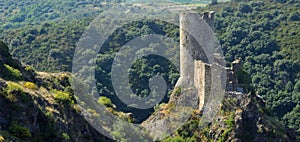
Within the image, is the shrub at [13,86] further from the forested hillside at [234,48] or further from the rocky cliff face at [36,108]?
the forested hillside at [234,48]

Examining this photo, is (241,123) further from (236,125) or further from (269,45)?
(269,45)

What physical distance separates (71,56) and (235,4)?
109ft

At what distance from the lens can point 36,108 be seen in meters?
22.8

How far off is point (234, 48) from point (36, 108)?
42609mm

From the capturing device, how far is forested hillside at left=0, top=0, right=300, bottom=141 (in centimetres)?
5288

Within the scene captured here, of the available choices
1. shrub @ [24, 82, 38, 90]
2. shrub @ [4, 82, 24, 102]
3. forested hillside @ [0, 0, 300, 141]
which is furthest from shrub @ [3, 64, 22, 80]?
forested hillside @ [0, 0, 300, 141]

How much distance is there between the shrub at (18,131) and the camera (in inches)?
822

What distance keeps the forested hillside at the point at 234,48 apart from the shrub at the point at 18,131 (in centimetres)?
2009

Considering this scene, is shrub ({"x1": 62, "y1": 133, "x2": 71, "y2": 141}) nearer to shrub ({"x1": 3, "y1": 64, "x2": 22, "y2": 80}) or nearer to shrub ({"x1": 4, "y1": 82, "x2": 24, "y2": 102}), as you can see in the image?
shrub ({"x1": 4, "y1": 82, "x2": 24, "y2": 102})

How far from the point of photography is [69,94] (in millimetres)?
27609

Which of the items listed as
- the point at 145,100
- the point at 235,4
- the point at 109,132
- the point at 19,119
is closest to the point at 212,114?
the point at 109,132

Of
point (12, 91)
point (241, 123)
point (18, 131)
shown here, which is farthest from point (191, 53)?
point (18, 131)

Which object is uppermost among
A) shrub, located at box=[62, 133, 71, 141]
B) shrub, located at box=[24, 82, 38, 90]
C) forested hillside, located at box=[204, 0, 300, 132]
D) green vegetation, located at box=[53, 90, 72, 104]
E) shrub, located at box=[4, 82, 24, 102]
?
shrub, located at box=[4, 82, 24, 102]

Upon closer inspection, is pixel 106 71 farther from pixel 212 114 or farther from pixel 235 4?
pixel 235 4
